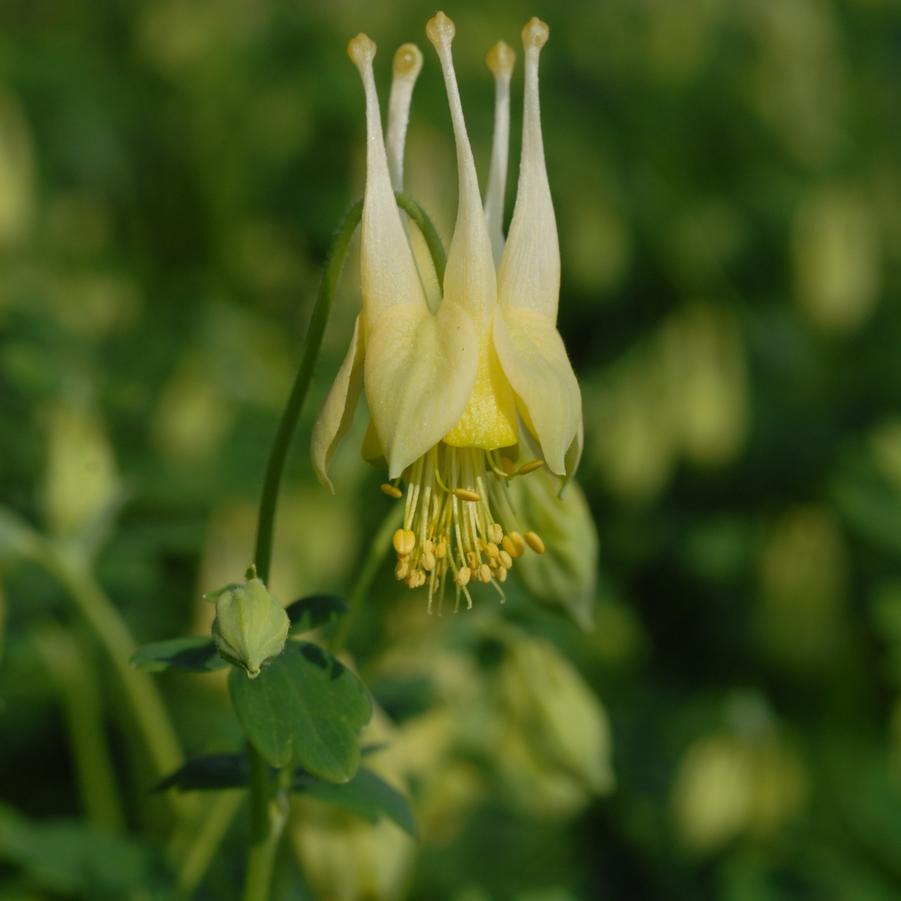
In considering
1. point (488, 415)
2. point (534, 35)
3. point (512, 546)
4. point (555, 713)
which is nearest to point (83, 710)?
point (555, 713)

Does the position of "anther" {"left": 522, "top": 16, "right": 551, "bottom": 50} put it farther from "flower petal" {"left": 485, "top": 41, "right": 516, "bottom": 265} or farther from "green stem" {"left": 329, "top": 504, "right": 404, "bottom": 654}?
"green stem" {"left": 329, "top": 504, "right": 404, "bottom": 654}

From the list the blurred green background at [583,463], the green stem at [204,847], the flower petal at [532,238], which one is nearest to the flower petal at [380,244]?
the flower petal at [532,238]

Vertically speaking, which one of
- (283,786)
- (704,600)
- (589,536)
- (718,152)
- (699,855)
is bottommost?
(699,855)

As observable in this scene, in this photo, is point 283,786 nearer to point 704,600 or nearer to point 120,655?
point 120,655

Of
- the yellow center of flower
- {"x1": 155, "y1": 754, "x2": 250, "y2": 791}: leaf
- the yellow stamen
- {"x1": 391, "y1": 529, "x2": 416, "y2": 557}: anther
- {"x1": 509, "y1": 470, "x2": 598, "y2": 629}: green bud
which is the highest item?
the yellow center of flower

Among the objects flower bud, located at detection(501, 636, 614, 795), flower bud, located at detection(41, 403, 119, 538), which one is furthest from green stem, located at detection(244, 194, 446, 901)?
flower bud, located at detection(41, 403, 119, 538)

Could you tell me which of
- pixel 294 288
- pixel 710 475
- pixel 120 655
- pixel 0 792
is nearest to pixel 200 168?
pixel 294 288
